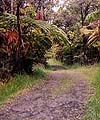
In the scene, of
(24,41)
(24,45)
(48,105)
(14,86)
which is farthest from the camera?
(24,41)

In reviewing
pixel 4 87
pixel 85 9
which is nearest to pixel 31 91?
pixel 4 87

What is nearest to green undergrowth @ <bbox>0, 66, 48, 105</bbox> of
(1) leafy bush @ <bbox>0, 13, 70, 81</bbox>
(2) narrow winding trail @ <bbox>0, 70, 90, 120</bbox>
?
(2) narrow winding trail @ <bbox>0, 70, 90, 120</bbox>

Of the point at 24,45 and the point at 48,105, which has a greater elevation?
the point at 24,45

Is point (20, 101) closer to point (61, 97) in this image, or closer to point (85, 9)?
point (61, 97)

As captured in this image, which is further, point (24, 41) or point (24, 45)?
point (24, 41)

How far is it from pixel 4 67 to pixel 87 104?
217 inches

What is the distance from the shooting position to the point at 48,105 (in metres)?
9.70

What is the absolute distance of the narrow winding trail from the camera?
846 cm

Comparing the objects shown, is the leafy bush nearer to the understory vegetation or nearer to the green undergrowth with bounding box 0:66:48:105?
the understory vegetation

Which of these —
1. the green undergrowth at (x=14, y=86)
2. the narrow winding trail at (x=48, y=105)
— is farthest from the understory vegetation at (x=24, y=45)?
the narrow winding trail at (x=48, y=105)

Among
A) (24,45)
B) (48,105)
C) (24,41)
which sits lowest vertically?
(48,105)

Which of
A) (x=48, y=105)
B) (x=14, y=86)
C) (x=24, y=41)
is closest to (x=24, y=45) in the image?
(x=24, y=41)

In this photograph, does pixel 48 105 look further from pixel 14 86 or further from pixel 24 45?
pixel 24 45

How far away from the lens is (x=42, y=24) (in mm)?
15289
